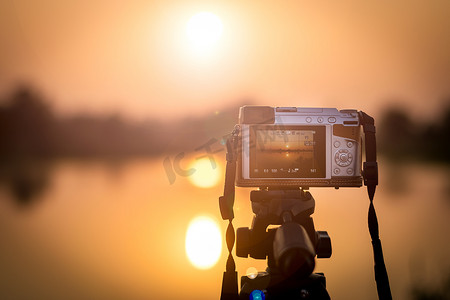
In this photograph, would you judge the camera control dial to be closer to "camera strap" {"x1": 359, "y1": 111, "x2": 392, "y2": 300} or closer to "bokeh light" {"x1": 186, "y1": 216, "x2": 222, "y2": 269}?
"camera strap" {"x1": 359, "y1": 111, "x2": 392, "y2": 300}

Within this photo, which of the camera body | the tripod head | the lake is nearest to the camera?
the tripod head

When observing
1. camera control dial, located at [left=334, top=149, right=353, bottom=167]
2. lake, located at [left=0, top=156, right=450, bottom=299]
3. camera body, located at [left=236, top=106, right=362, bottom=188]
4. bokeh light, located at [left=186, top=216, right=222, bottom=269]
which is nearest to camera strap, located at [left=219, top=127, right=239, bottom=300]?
camera body, located at [left=236, top=106, right=362, bottom=188]

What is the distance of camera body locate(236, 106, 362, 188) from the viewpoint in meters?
1.98

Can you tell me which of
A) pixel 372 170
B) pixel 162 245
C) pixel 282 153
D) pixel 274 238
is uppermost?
pixel 282 153

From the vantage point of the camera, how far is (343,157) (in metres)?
2.03

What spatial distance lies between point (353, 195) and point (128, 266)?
5.33 m

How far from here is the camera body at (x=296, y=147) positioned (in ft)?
6.51

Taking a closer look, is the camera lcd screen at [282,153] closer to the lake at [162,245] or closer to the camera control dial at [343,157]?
the camera control dial at [343,157]

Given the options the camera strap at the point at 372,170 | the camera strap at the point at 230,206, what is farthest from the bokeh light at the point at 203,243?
the camera strap at the point at 372,170

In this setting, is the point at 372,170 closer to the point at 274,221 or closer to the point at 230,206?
the point at 274,221

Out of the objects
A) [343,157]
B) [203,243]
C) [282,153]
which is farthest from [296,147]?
[203,243]

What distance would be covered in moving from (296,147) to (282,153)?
79mm

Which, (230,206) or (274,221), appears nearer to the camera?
(274,221)

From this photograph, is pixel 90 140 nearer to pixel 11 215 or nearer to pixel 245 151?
pixel 11 215
